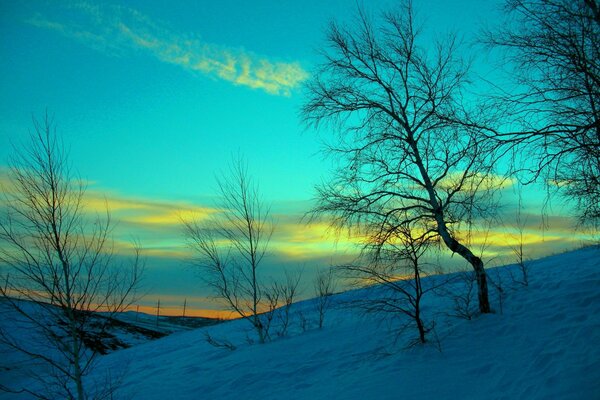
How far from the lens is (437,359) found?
8.45 meters

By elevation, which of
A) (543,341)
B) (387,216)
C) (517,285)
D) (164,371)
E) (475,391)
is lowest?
(164,371)

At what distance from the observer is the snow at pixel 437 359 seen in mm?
6871

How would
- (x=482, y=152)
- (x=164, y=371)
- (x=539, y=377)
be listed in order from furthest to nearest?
1. (x=164, y=371)
2. (x=539, y=377)
3. (x=482, y=152)

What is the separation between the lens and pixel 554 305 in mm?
9352

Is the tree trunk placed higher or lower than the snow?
higher

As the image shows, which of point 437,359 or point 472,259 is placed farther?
point 472,259

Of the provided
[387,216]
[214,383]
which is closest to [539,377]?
[387,216]

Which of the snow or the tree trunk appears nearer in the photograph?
the snow

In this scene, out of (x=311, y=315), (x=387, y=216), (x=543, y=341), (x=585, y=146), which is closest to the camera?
(x=585, y=146)

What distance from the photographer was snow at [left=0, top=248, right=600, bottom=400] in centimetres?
687

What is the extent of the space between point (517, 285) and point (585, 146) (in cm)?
770

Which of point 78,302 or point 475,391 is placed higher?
point 78,302

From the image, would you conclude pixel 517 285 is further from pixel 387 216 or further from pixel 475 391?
pixel 475 391

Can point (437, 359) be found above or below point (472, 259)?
below
